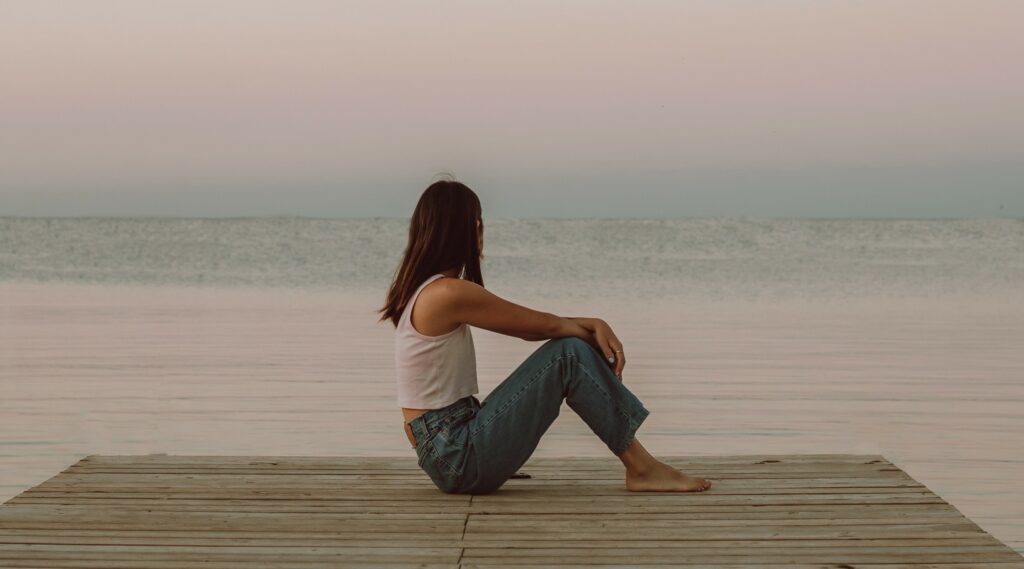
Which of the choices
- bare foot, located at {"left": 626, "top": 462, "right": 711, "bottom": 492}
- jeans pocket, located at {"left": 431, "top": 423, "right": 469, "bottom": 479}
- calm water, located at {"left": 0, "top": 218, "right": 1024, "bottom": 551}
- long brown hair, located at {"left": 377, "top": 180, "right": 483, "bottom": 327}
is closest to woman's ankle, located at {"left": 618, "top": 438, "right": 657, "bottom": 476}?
bare foot, located at {"left": 626, "top": 462, "right": 711, "bottom": 492}

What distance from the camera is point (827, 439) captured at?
21.4ft

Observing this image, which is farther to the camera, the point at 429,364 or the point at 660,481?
the point at 660,481

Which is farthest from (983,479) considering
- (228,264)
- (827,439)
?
(228,264)

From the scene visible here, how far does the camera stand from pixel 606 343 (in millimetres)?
4035

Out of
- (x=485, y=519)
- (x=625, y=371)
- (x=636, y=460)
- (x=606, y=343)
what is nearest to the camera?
(x=485, y=519)

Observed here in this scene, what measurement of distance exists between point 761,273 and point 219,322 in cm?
1081

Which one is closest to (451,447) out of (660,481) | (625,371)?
(660,481)

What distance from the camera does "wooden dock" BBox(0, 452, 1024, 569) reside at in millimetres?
3490

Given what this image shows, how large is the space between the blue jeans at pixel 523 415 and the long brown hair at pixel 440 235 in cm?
38

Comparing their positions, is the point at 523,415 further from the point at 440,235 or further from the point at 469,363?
the point at 440,235

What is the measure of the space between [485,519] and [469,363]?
20.1 inches

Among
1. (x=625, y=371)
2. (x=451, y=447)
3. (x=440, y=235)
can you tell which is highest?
(x=440, y=235)

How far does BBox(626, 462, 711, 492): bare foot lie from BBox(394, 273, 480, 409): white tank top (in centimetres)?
67

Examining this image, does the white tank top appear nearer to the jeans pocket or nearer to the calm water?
the jeans pocket
